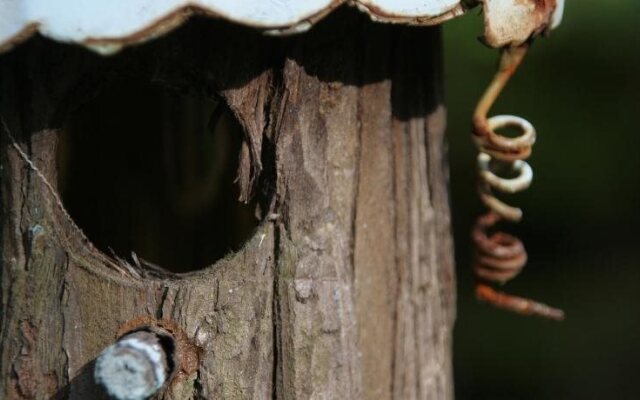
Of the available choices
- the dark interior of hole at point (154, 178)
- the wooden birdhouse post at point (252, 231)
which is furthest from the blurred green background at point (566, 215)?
the wooden birdhouse post at point (252, 231)

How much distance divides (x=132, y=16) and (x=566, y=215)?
2881 millimetres

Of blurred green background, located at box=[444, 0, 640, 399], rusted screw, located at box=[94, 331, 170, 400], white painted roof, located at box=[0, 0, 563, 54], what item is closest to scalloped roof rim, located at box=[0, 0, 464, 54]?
white painted roof, located at box=[0, 0, 563, 54]

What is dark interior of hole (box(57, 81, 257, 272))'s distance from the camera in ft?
7.79

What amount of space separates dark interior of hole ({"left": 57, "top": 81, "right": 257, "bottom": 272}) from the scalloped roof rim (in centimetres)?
76

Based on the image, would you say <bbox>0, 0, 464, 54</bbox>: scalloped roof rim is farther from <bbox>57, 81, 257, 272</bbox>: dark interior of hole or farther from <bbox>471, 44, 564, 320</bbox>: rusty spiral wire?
<bbox>57, 81, 257, 272</bbox>: dark interior of hole

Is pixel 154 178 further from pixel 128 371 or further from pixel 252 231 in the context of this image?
pixel 128 371

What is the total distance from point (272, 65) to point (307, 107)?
0.08 m

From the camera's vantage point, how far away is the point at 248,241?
178cm

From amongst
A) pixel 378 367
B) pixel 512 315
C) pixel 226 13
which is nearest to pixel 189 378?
pixel 378 367

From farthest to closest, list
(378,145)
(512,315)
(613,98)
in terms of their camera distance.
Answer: (512,315), (613,98), (378,145)

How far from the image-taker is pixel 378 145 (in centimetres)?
193

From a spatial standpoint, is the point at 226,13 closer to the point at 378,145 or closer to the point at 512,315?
the point at 378,145

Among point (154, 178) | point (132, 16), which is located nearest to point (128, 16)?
point (132, 16)

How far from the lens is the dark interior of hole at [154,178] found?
7.79ft
